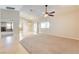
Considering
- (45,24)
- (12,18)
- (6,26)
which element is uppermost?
(12,18)

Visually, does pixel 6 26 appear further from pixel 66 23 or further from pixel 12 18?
pixel 66 23

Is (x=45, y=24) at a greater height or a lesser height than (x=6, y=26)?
greater

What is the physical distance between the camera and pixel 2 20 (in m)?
6.53

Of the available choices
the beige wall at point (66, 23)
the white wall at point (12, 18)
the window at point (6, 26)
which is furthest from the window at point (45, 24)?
the window at point (6, 26)

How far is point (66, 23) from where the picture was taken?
758cm

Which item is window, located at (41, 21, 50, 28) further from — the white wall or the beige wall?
the white wall

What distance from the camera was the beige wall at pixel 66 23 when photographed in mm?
6723

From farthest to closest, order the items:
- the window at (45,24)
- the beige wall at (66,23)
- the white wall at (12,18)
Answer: the window at (45,24) → the beige wall at (66,23) → the white wall at (12,18)

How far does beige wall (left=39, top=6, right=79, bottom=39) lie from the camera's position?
6.72 metres

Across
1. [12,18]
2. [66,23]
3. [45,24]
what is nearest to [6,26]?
[12,18]

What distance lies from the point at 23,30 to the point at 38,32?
1.14 m

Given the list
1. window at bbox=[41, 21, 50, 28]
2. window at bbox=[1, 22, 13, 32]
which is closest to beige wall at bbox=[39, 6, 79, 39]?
window at bbox=[41, 21, 50, 28]

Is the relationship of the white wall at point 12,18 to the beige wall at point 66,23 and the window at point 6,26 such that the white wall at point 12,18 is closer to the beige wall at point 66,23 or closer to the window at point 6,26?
the window at point 6,26

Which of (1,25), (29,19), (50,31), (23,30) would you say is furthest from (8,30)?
(50,31)
